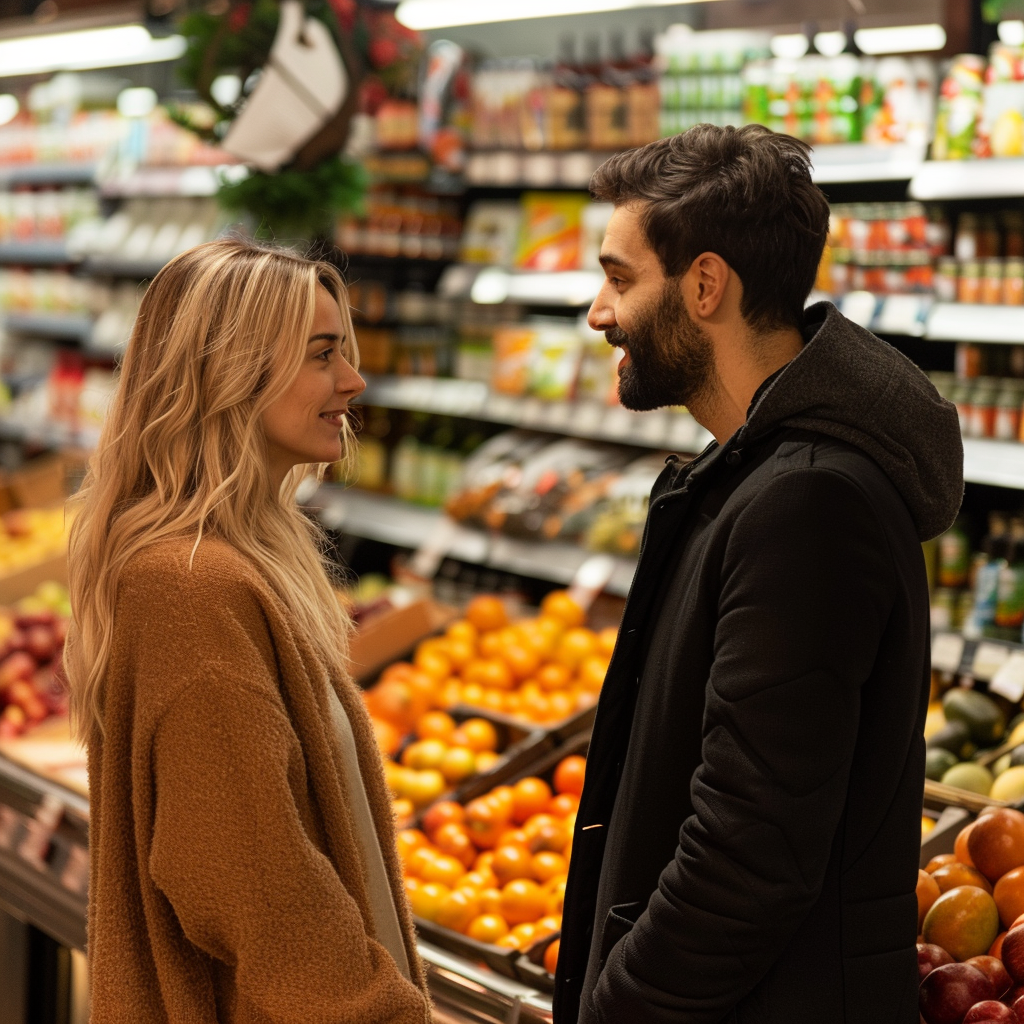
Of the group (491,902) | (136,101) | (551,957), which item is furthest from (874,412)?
(136,101)

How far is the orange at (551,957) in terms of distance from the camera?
2.06 meters

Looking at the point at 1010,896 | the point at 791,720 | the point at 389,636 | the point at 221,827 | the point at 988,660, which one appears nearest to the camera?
the point at 791,720

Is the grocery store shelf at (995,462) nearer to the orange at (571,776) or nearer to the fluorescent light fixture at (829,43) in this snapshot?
the orange at (571,776)

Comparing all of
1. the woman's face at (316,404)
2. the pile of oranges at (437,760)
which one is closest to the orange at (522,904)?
the pile of oranges at (437,760)

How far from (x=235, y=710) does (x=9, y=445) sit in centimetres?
611

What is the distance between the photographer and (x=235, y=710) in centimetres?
129

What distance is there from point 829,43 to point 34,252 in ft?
15.7

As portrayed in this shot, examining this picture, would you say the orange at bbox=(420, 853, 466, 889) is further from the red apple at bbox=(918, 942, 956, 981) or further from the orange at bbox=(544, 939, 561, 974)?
the red apple at bbox=(918, 942, 956, 981)

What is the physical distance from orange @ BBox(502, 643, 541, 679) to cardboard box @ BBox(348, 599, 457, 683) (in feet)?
1.14

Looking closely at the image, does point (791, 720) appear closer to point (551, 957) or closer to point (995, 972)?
point (995, 972)

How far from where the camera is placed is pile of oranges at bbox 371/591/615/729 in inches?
127

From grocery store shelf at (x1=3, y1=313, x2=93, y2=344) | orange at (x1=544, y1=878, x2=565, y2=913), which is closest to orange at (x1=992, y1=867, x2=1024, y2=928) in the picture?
orange at (x1=544, y1=878, x2=565, y2=913)

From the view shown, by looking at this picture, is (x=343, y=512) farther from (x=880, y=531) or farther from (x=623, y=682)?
(x=880, y=531)

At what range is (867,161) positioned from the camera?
10.5 feet
